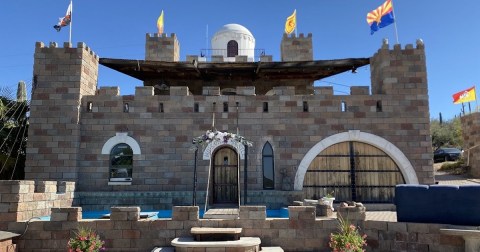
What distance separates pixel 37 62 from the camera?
1409cm

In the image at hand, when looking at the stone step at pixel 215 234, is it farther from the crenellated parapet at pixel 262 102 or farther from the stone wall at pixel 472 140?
the stone wall at pixel 472 140

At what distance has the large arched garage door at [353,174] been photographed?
14.0m

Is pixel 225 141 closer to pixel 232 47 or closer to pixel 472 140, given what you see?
pixel 232 47

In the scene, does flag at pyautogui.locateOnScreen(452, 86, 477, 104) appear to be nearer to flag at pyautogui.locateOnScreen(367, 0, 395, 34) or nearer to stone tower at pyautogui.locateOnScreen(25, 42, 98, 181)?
flag at pyautogui.locateOnScreen(367, 0, 395, 34)

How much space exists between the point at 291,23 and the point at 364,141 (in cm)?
1039

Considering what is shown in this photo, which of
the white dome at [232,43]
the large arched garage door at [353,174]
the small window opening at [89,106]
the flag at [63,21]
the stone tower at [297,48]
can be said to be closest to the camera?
the large arched garage door at [353,174]

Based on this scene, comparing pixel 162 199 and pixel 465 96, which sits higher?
pixel 465 96

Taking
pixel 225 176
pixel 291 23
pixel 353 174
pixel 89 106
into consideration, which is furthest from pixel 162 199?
pixel 291 23

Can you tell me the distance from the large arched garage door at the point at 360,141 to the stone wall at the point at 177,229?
432 centimetres

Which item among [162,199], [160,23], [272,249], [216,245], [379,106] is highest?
[160,23]

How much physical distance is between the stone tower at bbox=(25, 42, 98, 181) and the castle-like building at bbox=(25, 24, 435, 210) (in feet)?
0.12

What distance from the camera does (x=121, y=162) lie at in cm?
1388

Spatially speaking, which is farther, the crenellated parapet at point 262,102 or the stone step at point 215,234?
the crenellated parapet at point 262,102

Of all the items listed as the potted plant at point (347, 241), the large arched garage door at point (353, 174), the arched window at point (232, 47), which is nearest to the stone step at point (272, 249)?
the potted plant at point (347, 241)
